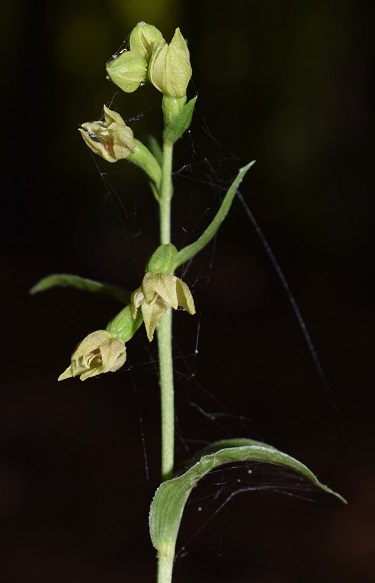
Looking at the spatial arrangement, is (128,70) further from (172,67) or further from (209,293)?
(209,293)

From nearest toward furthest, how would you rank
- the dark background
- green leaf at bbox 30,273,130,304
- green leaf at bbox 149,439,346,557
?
1. green leaf at bbox 149,439,346,557
2. green leaf at bbox 30,273,130,304
3. the dark background

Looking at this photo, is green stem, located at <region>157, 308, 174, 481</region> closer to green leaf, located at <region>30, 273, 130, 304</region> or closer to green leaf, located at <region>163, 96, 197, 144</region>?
green leaf, located at <region>30, 273, 130, 304</region>

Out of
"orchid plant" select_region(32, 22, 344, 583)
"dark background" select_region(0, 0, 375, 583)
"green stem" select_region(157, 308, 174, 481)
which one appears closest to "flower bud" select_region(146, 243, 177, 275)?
"orchid plant" select_region(32, 22, 344, 583)

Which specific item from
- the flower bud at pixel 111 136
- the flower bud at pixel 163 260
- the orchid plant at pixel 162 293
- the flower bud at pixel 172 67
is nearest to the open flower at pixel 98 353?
the orchid plant at pixel 162 293

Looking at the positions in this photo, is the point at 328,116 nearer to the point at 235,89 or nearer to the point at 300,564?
the point at 235,89

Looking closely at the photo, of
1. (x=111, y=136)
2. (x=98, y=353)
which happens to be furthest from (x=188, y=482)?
(x=111, y=136)

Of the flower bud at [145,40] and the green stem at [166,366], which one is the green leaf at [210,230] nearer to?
the green stem at [166,366]

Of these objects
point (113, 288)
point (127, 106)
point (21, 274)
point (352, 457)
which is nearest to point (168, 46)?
point (113, 288)

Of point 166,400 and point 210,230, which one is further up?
point 210,230
